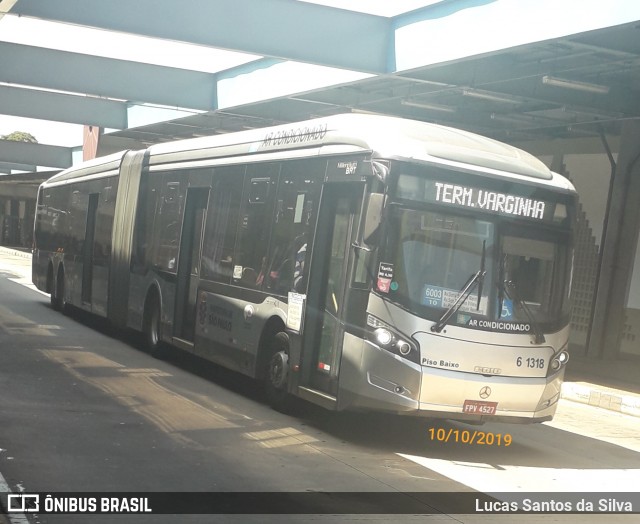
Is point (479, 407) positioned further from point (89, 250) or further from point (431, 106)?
point (431, 106)

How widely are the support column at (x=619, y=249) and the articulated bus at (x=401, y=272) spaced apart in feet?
35.1

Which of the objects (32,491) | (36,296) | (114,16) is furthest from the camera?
(36,296)

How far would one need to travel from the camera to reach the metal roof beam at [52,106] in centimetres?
2911

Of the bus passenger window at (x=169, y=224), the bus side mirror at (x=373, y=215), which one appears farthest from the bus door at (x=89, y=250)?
the bus side mirror at (x=373, y=215)

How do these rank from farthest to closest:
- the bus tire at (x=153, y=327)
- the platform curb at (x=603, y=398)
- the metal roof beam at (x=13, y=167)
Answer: the metal roof beam at (x=13, y=167) → the bus tire at (x=153, y=327) → the platform curb at (x=603, y=398)

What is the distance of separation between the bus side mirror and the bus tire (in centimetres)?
675

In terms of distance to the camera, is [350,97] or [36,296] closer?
[350,97]

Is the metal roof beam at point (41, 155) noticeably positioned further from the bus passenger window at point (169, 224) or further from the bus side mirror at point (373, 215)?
the bus side mirror at point (373, 215)

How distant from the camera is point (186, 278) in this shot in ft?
48.1

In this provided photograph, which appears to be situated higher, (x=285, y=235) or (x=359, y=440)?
(x=285, y=235)

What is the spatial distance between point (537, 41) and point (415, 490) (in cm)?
795

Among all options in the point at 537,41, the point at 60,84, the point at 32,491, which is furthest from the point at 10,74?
the point at 32,491

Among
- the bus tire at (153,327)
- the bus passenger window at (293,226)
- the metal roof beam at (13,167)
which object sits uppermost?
the metal roof beam at (13,167)

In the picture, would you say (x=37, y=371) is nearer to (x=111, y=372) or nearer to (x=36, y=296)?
(x=111, y=372)
